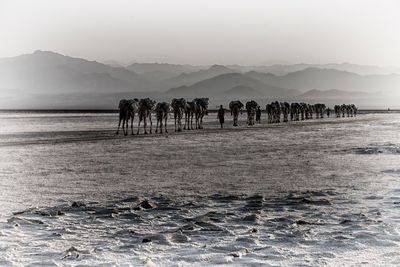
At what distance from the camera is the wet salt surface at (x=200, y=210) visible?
663cm

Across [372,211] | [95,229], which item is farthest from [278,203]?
[95,229]

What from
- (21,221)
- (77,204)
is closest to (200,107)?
(77,204)

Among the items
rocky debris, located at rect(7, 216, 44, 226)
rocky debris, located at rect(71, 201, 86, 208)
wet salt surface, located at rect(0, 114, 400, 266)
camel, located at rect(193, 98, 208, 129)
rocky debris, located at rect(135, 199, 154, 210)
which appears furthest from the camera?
camel, located at rect(193, 98, 208, 129)

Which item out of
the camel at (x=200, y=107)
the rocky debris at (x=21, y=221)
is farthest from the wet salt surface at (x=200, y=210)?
the camel at (x=200, y=107)

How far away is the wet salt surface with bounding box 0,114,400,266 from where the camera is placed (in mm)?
6629

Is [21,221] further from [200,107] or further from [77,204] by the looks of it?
[200,107]

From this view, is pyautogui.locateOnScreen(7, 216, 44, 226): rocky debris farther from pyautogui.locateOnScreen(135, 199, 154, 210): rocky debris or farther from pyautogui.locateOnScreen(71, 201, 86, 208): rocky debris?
pyautogui.locateOnScreen(135, 199, 154, 210): rocky debris

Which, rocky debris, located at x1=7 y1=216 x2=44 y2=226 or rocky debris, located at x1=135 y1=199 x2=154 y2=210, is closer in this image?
rocky debris, located at x1=7 y1=216 x2=44 y2=226

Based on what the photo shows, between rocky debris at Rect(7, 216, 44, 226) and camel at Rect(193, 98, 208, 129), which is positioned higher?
camel at Rect(193, 98, 208, 129)

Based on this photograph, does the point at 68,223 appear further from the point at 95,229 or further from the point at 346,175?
the point at 346,175

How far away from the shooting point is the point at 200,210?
9391mm

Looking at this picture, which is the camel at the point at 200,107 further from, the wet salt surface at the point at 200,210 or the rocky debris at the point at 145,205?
the rocky debris at the point at 145,205

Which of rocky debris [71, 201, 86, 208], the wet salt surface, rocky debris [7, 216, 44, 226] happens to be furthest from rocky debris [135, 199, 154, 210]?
rocky debris [7, 216, 44, 226]

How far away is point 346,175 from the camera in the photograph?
13.6 metres
